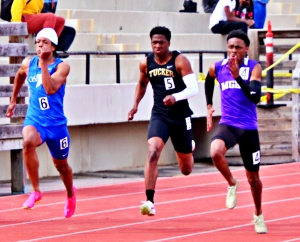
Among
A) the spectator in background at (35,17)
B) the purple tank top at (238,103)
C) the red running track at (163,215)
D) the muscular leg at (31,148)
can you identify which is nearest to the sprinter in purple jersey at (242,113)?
the purple tank top at (238,103)

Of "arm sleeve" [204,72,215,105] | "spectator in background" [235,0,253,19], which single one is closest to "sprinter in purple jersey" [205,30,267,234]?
"arm sleeve" [204,72,215,105]

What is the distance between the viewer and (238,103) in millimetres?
9656

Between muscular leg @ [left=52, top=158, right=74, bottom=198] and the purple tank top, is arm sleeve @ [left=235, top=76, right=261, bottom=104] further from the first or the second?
muscular leg @ [left=52, top=158, right=74, bottom=198]

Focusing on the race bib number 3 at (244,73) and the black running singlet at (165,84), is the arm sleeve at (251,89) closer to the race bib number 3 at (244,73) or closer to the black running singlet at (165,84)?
the race bib number 3 at (244,73)

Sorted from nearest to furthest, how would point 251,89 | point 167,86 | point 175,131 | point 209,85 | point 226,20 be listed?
1. point 251,89
2. point 209,85
3. point 167,86
4. point 175,131
5. point 226,20

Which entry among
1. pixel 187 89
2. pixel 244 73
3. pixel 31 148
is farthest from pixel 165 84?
pixel 31 148

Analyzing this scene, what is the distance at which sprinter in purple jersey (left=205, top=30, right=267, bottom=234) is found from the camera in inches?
368

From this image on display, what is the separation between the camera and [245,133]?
9516 millimetres

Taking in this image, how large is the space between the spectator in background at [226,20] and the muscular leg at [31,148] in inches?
386

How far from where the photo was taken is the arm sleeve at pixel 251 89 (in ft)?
29.7

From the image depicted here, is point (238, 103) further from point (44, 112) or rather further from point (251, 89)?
point (44, 112)

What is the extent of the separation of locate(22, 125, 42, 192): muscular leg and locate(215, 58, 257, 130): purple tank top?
1909mm

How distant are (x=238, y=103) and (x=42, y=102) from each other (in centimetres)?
199

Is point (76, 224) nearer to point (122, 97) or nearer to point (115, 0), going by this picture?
point (122, 97)
